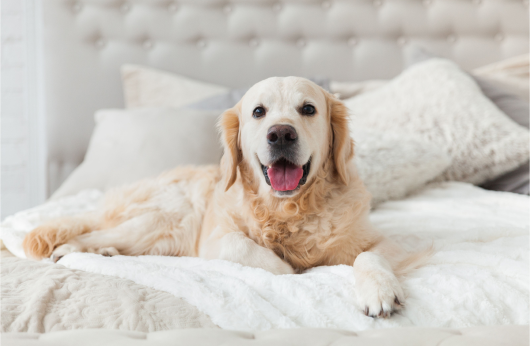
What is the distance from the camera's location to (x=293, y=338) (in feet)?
1.87

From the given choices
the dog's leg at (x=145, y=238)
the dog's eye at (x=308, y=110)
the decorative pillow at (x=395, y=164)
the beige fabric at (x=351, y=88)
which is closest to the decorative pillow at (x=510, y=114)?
the decorative pillow at (x=395, y=164)

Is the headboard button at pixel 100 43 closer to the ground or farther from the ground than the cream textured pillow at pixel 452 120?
farther from the ground

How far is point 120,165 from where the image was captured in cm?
205

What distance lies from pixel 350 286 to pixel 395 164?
1071 millimetres

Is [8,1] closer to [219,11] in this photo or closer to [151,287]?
[219,11]

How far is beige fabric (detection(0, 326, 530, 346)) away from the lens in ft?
1.77

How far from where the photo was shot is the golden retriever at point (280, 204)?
120cm

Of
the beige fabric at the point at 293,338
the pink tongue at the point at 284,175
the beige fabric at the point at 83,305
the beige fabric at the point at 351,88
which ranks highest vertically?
the beige fabric at the point at 351,88

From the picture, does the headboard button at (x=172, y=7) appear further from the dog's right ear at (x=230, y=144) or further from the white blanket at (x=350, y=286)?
the white blanket at (x=350, y=286)

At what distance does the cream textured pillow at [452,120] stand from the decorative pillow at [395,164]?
12 centimetres

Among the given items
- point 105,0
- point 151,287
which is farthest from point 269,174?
point 105,0

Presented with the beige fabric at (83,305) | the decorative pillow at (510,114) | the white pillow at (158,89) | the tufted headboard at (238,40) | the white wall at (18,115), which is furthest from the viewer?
the white wall at (18,115)

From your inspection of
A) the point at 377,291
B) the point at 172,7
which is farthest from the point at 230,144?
the point at 172,7

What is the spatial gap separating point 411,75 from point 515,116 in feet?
1.96
